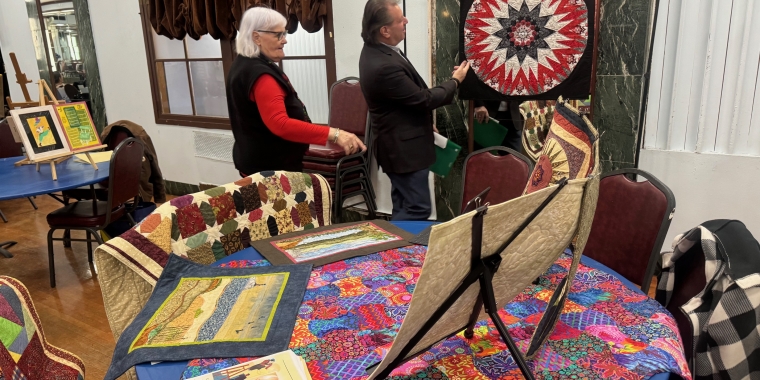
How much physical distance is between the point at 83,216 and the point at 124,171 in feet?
1.25

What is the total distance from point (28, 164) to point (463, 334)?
3.32 m

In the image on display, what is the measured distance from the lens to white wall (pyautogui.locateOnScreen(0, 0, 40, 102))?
579 cm

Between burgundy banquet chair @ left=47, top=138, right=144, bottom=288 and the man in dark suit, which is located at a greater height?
the man in dark suit

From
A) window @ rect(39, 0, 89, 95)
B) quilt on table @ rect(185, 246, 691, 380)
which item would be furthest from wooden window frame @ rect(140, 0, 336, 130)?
quilt on table @ rect(185, 246, 691, 380)

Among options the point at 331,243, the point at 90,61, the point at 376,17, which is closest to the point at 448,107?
the point at 376,17

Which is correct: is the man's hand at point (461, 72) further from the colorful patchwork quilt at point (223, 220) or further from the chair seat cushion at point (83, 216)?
the chair seat cushion at point (83, 216)

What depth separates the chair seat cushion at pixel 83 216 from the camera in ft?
9.78

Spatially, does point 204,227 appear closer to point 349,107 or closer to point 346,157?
point 346,157

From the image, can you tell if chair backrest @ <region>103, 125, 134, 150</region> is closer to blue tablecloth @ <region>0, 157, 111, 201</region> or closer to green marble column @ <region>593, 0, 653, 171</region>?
blue tablecloth @ <region>0, 157, 111, 201</region>

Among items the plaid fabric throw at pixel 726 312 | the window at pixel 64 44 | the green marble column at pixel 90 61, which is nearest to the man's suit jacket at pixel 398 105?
the plaid fabric throw at pixel 726 312

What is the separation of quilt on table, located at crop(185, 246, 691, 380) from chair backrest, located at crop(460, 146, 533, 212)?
791mm

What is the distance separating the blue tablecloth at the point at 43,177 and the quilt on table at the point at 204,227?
5.19 feet

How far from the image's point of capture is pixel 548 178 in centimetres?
107

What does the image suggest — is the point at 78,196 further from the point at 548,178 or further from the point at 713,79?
the point at 713,79
